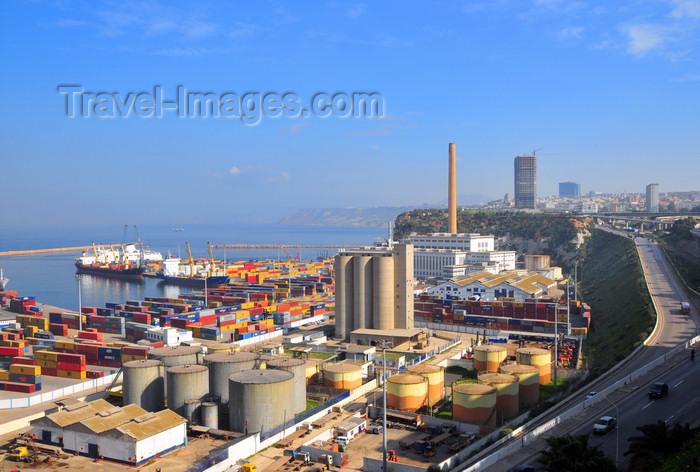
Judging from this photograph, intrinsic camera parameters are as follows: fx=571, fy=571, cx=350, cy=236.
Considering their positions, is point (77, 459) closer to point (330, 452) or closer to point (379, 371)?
point (330, 452)

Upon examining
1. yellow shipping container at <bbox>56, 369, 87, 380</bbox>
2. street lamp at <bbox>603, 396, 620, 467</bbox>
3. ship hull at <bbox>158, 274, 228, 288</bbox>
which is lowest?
A: ship hull at <bbox>158, 274, 228, 288</bbox>

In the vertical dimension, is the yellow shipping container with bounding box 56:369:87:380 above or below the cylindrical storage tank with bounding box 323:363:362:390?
below

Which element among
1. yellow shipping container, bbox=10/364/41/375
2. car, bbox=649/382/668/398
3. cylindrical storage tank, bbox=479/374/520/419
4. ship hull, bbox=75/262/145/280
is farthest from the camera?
ship hull, bbox=75/262/145/280

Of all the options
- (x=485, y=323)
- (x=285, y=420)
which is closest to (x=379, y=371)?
(x=285, y=420)

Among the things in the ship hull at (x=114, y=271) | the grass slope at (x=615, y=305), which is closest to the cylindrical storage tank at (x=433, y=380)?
the grass slope at (x=615, y=305)

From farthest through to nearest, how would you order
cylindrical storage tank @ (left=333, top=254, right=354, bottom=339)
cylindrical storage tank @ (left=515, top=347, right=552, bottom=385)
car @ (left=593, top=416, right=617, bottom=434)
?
cylindrical storage tank @ (left=333, top=254, right=354, bottom=339) < cylindrical storage tank @ (left=515, top=347, right=552, bottom=385) < car @ (left=593, top=416, right=617, bottom=434)

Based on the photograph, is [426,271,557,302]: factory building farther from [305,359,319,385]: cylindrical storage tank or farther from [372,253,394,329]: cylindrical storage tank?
[305,359,319,385]: cylindrical storage tank

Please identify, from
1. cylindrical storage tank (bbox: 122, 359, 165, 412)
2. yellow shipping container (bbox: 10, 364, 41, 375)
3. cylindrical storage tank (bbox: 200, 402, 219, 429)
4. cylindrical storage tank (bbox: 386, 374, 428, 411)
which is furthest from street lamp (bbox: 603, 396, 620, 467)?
yellow shipping container (bbox: 10, 364, 41, 375)
